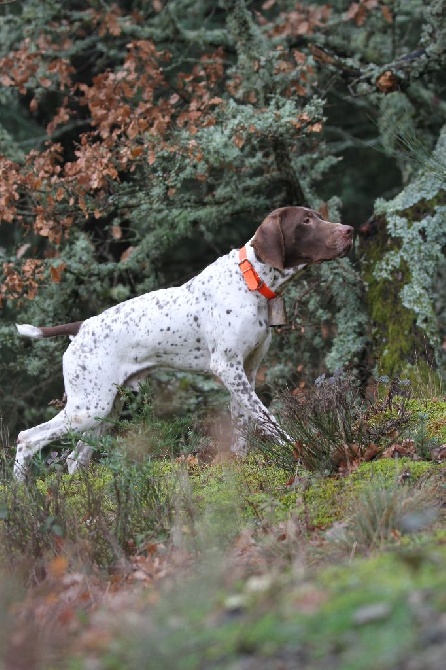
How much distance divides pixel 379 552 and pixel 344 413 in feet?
5.55

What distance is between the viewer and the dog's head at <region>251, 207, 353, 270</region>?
659cm

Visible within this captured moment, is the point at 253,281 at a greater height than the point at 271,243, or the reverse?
the point at 271,243

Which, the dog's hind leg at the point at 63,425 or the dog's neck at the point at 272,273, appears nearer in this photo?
the dog's neck at the point at 272,273

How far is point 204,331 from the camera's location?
269 inches

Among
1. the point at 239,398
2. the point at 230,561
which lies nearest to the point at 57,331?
the point at 239,398

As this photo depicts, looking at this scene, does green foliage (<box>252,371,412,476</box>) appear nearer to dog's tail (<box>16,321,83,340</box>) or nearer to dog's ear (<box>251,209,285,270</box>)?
dog's ear (<box>251,209,285,270</box>)

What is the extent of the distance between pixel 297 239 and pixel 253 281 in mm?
387

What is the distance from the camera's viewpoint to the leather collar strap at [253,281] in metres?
6.66

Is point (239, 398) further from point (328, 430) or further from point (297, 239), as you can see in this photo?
point (328, 430)

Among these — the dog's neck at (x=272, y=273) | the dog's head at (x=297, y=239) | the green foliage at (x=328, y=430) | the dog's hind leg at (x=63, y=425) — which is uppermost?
the dog's head at (x=297, y=239)

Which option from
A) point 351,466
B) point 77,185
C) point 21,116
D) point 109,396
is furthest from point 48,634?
point 21,116

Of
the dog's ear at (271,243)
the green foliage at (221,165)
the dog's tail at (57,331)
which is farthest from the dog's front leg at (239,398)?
the green foliage at (221,165)

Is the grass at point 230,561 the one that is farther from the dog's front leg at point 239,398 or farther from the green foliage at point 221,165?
the green foliage at point 221,165

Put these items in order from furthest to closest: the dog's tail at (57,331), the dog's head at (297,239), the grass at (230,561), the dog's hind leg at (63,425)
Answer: the dog's tail at (57,331)
the dog's hind leg at (63,425)
the dog's head at (297,239)
the grass at (230,561)
